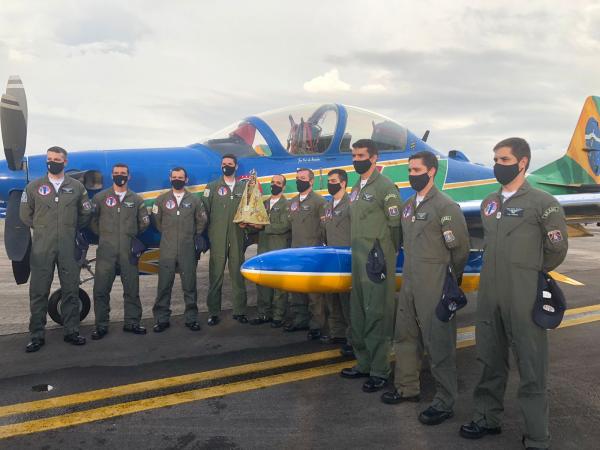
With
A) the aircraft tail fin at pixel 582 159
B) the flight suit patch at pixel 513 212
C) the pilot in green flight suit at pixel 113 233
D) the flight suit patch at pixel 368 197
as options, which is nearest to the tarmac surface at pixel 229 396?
the pilot in green flight suit at pixel 113 233

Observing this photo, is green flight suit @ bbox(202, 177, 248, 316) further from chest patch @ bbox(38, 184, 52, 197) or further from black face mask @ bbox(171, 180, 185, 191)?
chest patch @ bbox(38, 184, 52, 197)

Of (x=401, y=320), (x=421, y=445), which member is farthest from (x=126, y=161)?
(x=421, y=445)

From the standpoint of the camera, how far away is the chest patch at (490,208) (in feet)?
9.51

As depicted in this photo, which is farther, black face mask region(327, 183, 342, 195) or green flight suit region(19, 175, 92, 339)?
black face mask region(327, 183, 342, 195)

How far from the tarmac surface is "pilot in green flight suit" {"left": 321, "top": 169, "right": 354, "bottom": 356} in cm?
A: 29

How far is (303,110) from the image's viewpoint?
5.93 m

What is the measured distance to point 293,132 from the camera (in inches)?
229

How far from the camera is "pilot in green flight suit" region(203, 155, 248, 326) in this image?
17.2 feet

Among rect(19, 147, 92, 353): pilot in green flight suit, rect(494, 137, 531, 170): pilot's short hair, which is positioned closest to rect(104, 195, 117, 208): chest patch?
rect(19, 147, 92, 353): pilot in green flight suit

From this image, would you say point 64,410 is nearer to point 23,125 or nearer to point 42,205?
point 42,205

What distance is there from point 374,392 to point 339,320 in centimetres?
135

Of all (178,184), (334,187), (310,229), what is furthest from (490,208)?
(178,184)

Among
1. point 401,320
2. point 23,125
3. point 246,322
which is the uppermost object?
point 23,125

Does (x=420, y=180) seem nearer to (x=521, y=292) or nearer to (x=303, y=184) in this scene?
(x=521, y=292)
